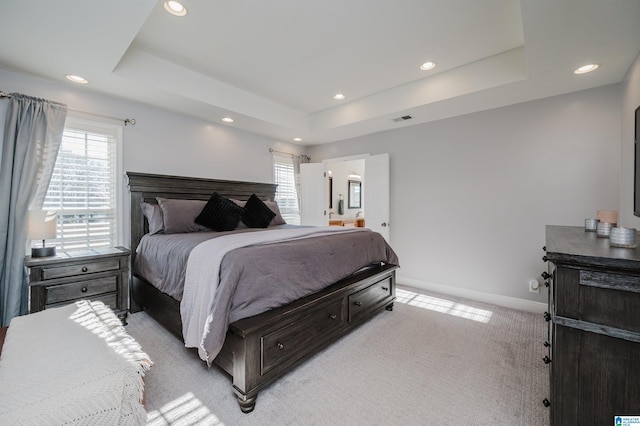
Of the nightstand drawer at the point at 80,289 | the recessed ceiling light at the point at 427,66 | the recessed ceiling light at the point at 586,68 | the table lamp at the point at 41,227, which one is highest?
the recessed ceiling light at the point at 427,66

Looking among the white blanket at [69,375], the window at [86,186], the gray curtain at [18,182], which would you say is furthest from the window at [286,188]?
the white blanket at [69,375]

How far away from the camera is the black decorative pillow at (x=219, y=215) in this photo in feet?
10.8

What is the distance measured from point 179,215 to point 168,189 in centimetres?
58

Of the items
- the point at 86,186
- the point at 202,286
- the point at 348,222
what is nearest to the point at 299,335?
the point at 202,286

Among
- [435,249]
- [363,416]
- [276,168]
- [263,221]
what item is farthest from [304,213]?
[363,416]

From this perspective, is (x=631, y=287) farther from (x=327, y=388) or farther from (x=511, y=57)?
(x=511, y=57)

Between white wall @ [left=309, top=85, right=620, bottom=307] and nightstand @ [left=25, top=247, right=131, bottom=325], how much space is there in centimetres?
369

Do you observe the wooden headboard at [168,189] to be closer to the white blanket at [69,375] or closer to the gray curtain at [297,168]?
the gray curtain at [297,168]

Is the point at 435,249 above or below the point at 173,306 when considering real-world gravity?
above

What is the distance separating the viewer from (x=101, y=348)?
4.51ft

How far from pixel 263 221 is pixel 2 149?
260 cm

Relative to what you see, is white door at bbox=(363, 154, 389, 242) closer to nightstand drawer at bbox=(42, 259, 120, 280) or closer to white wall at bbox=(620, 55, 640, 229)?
white wall at bbox=(620, 55, 640, 229)

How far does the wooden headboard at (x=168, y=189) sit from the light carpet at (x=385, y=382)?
1135 millimetres

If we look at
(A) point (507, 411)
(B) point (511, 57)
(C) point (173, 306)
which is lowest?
(A) point (507, 411)
